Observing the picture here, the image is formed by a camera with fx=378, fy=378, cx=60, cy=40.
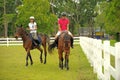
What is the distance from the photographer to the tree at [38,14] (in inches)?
2116

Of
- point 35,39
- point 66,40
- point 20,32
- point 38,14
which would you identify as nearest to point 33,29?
point 35,39

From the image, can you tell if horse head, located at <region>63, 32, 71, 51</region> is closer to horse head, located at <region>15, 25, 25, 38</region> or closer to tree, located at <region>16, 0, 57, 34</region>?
horse head, located at <region>15, 25, 25, 38</region>

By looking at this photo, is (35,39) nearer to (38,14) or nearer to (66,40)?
Answer: (66,40)

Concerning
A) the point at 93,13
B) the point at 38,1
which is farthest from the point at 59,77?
the point at 93,13

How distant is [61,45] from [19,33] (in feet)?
9.93

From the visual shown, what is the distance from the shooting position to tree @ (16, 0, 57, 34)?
176 feet

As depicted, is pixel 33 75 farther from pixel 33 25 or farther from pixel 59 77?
pixel 33 25

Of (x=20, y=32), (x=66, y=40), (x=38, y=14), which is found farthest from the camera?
(x=38, y=14)

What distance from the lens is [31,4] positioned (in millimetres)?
54656

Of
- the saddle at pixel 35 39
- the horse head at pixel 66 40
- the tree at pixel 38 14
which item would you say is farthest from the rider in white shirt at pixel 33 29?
the tree at pixel 38 14

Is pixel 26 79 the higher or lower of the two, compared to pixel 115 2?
lower

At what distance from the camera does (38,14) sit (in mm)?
53938

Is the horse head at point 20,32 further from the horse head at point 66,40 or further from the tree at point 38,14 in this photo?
the tree at point 38,14


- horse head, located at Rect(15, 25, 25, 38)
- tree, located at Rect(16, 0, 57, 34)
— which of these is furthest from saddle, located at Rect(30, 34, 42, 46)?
tree, located at Rect(16, 0, 57, 34)
